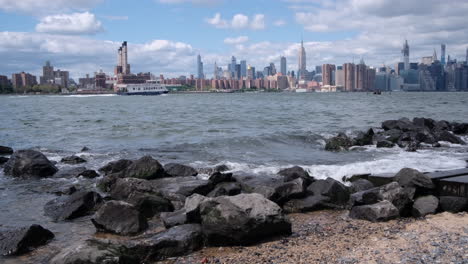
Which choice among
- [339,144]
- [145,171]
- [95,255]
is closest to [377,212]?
[95,255]

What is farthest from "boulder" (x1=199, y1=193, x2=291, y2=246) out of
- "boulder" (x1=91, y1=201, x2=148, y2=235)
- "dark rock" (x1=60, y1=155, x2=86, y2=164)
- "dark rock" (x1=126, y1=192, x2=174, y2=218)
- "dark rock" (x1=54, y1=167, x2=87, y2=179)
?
"dark rock" (x1=60, y1=155, x2=86, y2=164)

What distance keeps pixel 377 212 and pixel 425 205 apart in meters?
1.30

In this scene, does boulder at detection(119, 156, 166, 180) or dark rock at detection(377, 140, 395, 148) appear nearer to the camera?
boulder at detection(119, 156, 166, 180)

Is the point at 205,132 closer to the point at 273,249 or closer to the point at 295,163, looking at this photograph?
the point at 295,163

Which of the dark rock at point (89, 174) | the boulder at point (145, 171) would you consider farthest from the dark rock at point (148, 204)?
the dark rock at point (89, 174)

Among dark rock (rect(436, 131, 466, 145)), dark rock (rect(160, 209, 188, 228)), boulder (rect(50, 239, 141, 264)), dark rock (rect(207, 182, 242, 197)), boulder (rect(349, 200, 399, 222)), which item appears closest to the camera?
boulder (rect(50, 239, 141, 264))

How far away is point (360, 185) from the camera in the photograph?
11.3 meters

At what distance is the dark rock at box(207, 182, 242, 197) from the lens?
417 inches

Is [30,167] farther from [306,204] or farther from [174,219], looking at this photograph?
[306,204]

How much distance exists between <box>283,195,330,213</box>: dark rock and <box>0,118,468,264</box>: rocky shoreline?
23mm

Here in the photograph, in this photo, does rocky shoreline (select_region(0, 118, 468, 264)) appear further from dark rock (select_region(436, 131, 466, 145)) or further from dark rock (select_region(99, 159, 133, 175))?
dark rock (select_region(436, 131, 466, 145))

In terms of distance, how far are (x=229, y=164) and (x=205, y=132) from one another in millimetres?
12385

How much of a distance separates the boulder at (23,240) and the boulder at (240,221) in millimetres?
2953

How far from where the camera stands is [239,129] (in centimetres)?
3006
